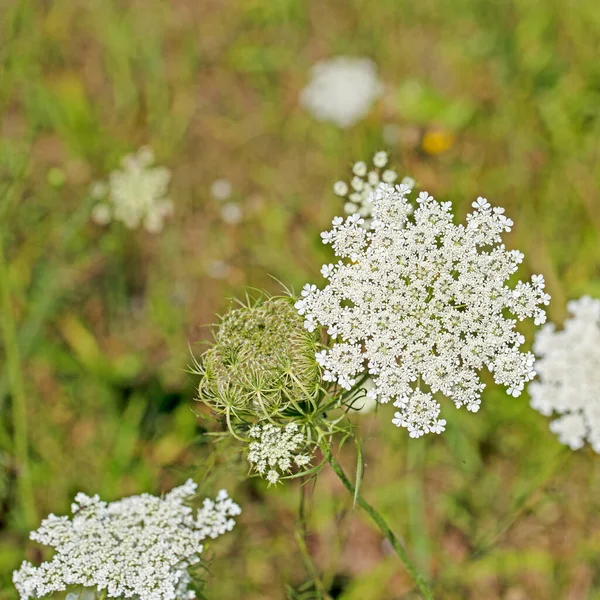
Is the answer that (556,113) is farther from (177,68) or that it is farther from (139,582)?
(139,582)

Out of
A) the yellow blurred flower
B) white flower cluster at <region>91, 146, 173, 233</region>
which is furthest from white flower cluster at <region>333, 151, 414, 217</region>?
the yellow blurred flower

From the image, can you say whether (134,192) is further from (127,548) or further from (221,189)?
(127,548)

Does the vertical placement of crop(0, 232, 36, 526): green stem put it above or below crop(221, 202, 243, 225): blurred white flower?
below

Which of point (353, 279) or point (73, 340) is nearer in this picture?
point (353, 279)

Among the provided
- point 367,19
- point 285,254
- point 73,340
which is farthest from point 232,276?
point 367,19

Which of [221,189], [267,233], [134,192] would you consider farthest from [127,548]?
[221,189]

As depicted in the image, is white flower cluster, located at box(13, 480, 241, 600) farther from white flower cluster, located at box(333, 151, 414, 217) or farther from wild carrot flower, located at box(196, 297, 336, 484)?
white flower cluster, located at box(333, 151, 414, 217)

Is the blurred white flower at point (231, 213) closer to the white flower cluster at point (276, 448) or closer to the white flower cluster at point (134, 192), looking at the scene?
the white flower cluster at point (134, 192)
